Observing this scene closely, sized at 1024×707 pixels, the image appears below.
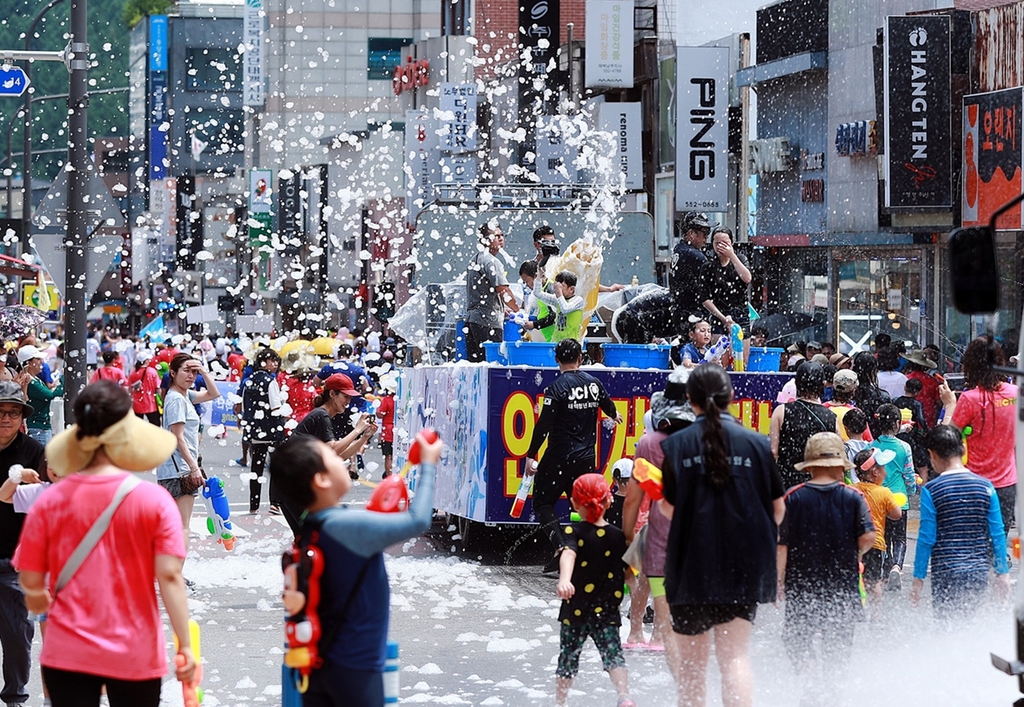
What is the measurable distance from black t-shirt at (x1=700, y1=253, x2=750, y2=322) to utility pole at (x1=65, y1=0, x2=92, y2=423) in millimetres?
7157

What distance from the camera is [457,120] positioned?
151 feet

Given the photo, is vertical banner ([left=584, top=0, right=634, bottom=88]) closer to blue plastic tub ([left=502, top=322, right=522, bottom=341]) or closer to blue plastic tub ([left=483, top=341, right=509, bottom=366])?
blue plastic tub ([left=502, top=322, right=522, bottom=341])

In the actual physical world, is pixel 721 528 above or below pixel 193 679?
above

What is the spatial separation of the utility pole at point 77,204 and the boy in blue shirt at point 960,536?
10.6m

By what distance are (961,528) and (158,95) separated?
95966 mm

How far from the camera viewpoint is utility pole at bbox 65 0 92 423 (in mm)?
17250

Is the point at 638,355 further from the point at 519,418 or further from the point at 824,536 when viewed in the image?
the point at 824,536

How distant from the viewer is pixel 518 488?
1310 centimetres

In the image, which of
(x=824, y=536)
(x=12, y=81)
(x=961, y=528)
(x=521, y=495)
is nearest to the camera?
(x=824, y=536)

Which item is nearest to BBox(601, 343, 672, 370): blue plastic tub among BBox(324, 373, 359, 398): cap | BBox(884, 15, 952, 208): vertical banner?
BBox(324, 373, 359, 398): cap

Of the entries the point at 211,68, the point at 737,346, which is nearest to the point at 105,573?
the point at 737,346

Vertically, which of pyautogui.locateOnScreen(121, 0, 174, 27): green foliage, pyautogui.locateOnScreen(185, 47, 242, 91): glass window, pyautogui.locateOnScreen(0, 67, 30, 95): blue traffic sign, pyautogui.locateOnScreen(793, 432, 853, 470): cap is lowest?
pyautogui.locateOnScreen(793, 432, 853, 470): cap

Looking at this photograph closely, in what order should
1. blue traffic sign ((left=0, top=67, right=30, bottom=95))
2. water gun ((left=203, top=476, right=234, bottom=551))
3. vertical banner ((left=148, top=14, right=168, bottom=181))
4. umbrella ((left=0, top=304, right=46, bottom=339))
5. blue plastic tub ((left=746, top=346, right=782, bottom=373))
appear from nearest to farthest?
water gun ((left=203, top=476, right=234, bottom=551)), blue plastic tub ((left=746, top=346, right=782, bottom=373)), blue traffic sign ((left=0, top=67, right=30, bottom=95)), umbrella ((left=0, top=304, right=46, bottom=339)), vertical banner ((left=148, top=14, right=168, bottom=181))

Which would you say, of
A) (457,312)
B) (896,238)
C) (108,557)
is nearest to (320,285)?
(896,238)
